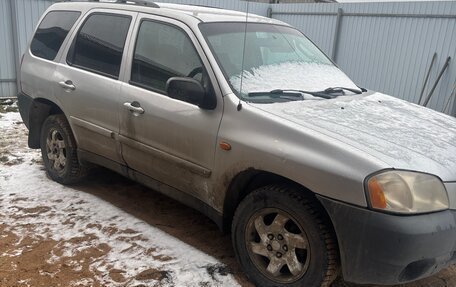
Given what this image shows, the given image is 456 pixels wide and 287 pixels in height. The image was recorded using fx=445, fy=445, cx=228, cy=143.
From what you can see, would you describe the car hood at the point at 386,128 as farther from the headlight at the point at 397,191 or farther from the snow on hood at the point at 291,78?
the snow on hood at the point at 291,78

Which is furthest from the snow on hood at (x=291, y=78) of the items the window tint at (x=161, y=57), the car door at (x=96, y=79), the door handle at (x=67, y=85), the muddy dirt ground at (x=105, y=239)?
the door handle at (x=67, y=85)

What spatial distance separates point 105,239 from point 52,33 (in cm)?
236

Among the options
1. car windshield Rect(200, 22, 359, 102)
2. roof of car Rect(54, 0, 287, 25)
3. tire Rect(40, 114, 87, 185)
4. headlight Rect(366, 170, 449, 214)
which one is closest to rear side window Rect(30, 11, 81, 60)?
roof of car Rect(54, 0, 287, 25)

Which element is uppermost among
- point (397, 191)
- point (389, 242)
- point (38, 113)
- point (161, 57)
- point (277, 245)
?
point (161, 57)

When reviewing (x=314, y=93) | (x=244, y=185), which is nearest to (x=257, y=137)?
(x=244, y=185)

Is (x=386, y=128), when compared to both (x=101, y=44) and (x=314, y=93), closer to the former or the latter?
(x=314, y=93)

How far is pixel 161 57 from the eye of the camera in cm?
363

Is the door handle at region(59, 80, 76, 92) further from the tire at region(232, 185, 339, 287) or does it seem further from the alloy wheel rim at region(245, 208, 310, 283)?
the alloy wheel rim at region(245, 208, 310, 283)

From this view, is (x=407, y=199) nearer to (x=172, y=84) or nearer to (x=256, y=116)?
(x=256, y=116)

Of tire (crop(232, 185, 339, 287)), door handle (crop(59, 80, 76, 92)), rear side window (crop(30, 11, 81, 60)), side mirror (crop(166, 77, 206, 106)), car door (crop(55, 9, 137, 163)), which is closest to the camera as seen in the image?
tire (crop(232, 185, 339, 287))

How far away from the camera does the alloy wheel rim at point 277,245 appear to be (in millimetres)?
2805

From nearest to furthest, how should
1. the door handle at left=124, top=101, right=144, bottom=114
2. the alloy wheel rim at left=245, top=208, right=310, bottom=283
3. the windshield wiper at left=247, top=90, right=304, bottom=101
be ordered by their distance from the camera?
the alloy wheel rim at left=245, top=208, right=310, bottom=283, the windshield wiper at left=247, top=90, right=304, bottom=101, the door handle at left=124, top=101, right=144, bottom=114

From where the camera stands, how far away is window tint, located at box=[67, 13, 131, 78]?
3.97 metres

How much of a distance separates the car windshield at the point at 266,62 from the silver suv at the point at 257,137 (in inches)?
0.5
